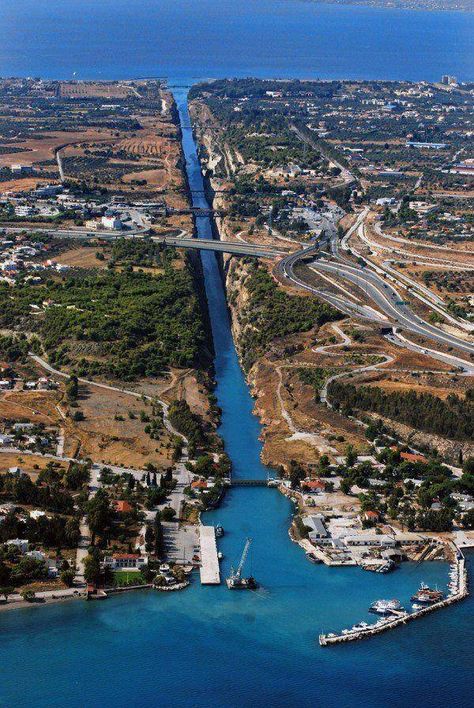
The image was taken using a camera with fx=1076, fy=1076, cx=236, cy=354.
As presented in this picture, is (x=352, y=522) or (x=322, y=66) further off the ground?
(x=322, y=66)

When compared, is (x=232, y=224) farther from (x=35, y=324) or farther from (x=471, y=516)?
(x=471, y=516)

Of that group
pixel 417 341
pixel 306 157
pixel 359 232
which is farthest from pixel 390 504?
pixel 306 157

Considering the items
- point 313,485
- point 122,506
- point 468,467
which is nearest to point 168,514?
point 122,506

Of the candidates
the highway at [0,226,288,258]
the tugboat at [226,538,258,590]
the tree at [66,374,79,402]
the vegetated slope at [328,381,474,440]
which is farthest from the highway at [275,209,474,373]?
the tugboat at [226,538,258,590]

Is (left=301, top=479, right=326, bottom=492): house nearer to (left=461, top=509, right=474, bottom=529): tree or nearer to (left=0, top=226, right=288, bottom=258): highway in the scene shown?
(left=461, top=509, right=474, bottom=529): tree

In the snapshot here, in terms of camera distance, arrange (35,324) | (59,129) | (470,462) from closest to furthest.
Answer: (470,462) → (35,324) → (59,129)

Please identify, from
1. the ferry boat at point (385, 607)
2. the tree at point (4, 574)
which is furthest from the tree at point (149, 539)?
the ferry boat at point (385, 607)
